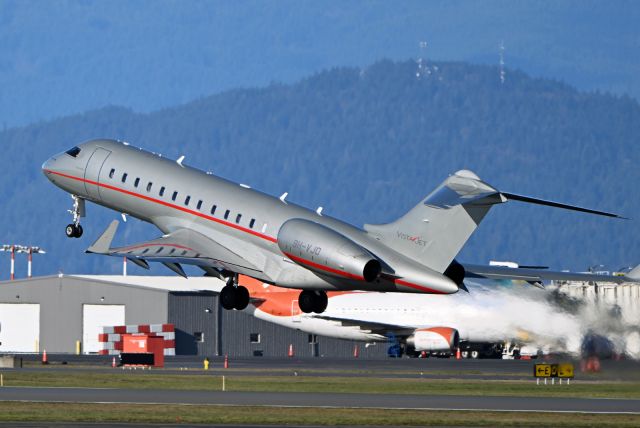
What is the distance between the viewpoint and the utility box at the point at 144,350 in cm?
7012

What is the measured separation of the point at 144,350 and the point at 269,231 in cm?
3166

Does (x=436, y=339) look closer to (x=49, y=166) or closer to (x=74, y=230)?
(x=74, y=230)

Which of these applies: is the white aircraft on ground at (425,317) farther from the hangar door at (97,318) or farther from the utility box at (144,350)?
the utility box at (144,350)

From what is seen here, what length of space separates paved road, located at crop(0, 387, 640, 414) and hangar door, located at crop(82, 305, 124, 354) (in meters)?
46.6

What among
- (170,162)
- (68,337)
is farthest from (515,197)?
(68,337)

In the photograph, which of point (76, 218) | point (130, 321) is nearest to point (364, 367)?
point (76, 218)

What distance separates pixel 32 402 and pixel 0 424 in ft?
26.3

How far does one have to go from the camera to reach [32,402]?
4500 cm

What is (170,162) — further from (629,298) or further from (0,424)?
(629,298)

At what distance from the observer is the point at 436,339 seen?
263 feet

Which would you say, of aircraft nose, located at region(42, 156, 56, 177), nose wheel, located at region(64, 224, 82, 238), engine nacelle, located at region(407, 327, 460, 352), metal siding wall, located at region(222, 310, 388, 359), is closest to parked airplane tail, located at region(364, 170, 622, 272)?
nose wheel, located at region(64, 224, 82, 238)

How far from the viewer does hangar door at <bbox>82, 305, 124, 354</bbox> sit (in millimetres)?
97875

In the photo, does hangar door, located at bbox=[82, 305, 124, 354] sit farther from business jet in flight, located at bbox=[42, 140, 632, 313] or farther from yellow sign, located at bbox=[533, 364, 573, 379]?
business jet in flight, located at bbox=[42, 140, 632, 313]

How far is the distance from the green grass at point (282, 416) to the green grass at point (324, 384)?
9638mm
